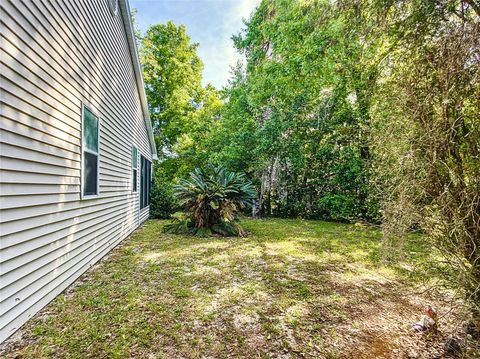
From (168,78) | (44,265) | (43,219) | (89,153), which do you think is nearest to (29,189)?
(43,219)

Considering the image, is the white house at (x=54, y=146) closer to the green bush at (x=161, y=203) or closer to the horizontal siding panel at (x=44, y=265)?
the horizontal siding panel at (x=44, y=265)

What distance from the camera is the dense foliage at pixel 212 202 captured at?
19.5ft

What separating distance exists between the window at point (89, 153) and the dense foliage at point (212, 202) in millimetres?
2414

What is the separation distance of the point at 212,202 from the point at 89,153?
280 centimetres

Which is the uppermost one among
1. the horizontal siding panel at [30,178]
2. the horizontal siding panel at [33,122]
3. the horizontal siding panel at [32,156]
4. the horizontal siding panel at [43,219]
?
the horizontal siding panel at [33,122]

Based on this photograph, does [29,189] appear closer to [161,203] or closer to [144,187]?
[144,187]

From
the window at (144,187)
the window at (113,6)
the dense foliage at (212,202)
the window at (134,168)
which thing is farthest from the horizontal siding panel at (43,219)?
the window at (144,187)

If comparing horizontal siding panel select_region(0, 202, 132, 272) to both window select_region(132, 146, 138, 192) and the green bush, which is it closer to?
window select_region(132, 146, 138, 192)

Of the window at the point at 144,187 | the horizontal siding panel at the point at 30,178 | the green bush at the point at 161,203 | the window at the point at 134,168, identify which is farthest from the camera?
the green bush at the point at 161,203

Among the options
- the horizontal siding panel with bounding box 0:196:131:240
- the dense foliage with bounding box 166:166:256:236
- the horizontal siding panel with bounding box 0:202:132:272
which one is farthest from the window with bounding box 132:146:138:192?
the horizontal siding panel with bounding box 0:202:132:272

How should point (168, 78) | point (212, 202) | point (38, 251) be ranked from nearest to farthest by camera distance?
point (38, 251), point (212, 202), point (168, 78)

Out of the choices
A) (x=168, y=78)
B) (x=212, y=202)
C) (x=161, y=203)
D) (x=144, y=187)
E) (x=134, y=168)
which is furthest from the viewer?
(x=168, y=78)

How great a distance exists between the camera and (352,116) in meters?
7.97

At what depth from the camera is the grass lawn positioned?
195 centimetres
